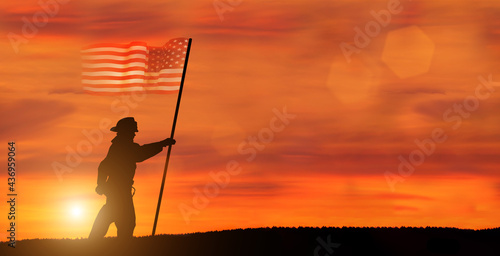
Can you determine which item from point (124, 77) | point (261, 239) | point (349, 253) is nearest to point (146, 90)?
point (124, 77)

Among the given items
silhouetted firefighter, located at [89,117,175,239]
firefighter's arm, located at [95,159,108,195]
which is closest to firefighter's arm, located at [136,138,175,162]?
silhouetted firefighter, located at [89,117,175,239]

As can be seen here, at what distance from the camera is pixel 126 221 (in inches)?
636

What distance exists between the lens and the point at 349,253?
1465cm

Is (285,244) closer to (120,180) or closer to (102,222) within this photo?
(120,180)

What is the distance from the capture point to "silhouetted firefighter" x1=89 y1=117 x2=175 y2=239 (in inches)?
637

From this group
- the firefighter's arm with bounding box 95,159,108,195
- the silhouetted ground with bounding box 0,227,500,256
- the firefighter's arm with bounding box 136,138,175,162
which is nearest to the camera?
the silhouetted ground with bounding box 0,227,500,256

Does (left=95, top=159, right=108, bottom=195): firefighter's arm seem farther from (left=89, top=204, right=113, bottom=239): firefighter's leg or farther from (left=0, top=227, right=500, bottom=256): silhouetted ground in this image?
(left=0, top=227, right=500, bottom=256): silhouetted ground

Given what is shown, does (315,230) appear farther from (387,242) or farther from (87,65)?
(87,65)

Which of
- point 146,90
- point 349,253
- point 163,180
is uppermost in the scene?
point 146,90

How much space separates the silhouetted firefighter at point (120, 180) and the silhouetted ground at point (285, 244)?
1.33ft

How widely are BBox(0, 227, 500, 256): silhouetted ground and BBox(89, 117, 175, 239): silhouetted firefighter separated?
405 mm

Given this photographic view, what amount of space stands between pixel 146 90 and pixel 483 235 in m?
8.17

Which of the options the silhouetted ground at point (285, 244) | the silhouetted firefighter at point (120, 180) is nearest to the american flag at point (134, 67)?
the silhouetted firefighter at point (120, 180)

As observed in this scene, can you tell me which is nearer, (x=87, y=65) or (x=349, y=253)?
(x=349, y=253)
